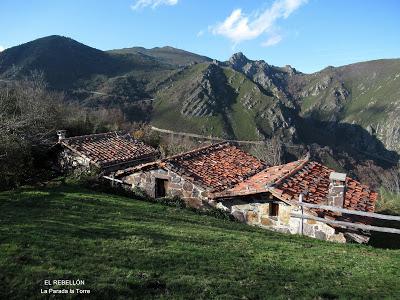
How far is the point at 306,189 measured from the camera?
17125mm

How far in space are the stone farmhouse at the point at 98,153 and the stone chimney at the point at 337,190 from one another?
38.7ft

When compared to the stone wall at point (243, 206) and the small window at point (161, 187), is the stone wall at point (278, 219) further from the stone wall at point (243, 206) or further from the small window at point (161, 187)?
the small window at point (161, 187)

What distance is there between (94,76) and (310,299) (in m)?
169

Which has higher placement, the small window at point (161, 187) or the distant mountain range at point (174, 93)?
the distant mountain range at point (174, 93)

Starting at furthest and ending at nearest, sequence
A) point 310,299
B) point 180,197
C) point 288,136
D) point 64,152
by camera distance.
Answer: point 288,136, point 64,152, point 180,197, point 310,299

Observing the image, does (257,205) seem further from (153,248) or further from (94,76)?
(94,76)

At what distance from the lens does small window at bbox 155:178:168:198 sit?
64.2 ft

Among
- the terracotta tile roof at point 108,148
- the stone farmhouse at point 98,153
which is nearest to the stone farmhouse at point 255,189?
the stone farmhouse at point 98,153

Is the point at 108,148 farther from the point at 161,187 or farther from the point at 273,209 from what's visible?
the point at 273,209

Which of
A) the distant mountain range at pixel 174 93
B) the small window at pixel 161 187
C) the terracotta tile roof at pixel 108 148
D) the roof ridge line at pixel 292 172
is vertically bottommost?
the small window at pixel 161 187

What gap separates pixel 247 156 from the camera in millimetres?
25188

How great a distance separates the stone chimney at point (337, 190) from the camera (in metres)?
15.5

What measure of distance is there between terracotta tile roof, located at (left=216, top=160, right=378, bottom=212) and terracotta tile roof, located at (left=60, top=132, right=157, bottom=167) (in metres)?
8.25

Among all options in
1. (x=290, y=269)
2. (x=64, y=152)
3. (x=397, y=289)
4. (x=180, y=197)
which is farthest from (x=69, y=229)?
(x=64, y=152)
